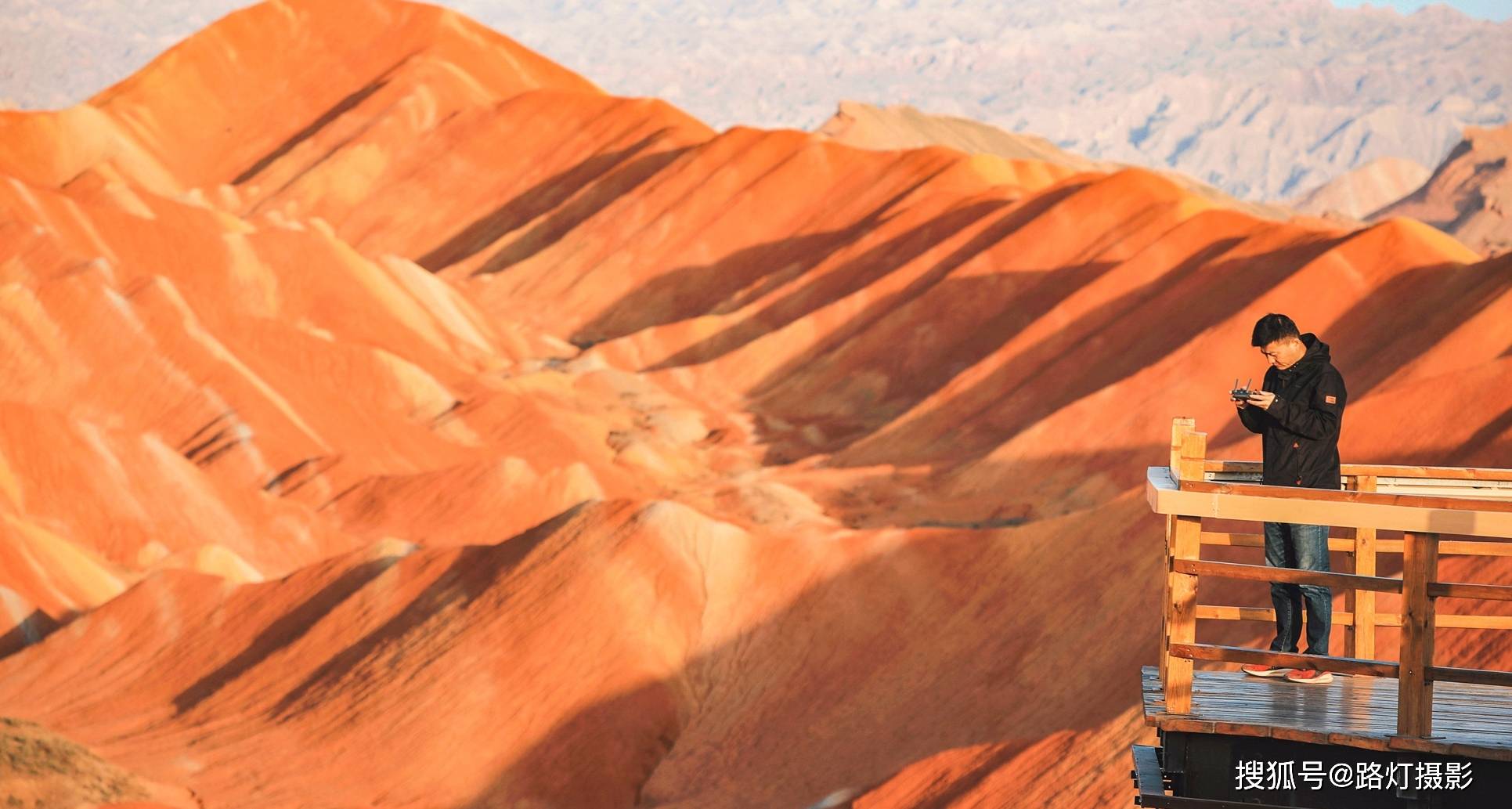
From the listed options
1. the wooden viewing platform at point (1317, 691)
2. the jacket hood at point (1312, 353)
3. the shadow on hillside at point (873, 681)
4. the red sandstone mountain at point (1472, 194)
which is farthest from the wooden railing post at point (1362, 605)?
the red sandstone mountain at point (1472, 194)

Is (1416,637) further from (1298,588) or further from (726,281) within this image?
(726,281)

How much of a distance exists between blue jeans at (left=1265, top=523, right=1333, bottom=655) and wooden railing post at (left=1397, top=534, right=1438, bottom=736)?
1.24 meters

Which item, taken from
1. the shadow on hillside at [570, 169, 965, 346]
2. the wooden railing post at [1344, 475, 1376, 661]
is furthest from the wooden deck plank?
the shadow on hillside at [570, 169, 965, 346]

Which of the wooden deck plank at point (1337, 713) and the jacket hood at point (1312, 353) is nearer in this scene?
the wooden deck plank at point (1337, 713)

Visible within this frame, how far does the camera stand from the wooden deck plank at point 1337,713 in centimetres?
816

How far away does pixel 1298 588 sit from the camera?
9.73 meters

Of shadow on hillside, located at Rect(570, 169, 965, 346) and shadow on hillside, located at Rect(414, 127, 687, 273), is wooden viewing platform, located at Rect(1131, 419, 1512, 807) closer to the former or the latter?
shadow on hillside, located at Rect(570, 169, 965, 346)

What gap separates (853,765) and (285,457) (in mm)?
25362

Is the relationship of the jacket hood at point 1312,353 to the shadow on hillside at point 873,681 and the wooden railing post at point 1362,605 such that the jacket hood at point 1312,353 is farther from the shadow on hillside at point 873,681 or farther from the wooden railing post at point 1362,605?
the shadow on hillside at point 873,681

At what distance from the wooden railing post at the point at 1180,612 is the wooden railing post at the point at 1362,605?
1.48 m

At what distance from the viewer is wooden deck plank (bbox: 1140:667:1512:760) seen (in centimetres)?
816

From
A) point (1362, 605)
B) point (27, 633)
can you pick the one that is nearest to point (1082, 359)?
point (27, 633)

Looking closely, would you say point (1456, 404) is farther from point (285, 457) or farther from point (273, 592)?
point (285, 457)

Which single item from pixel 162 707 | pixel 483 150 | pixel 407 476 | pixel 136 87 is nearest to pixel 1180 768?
pixel 162 707
